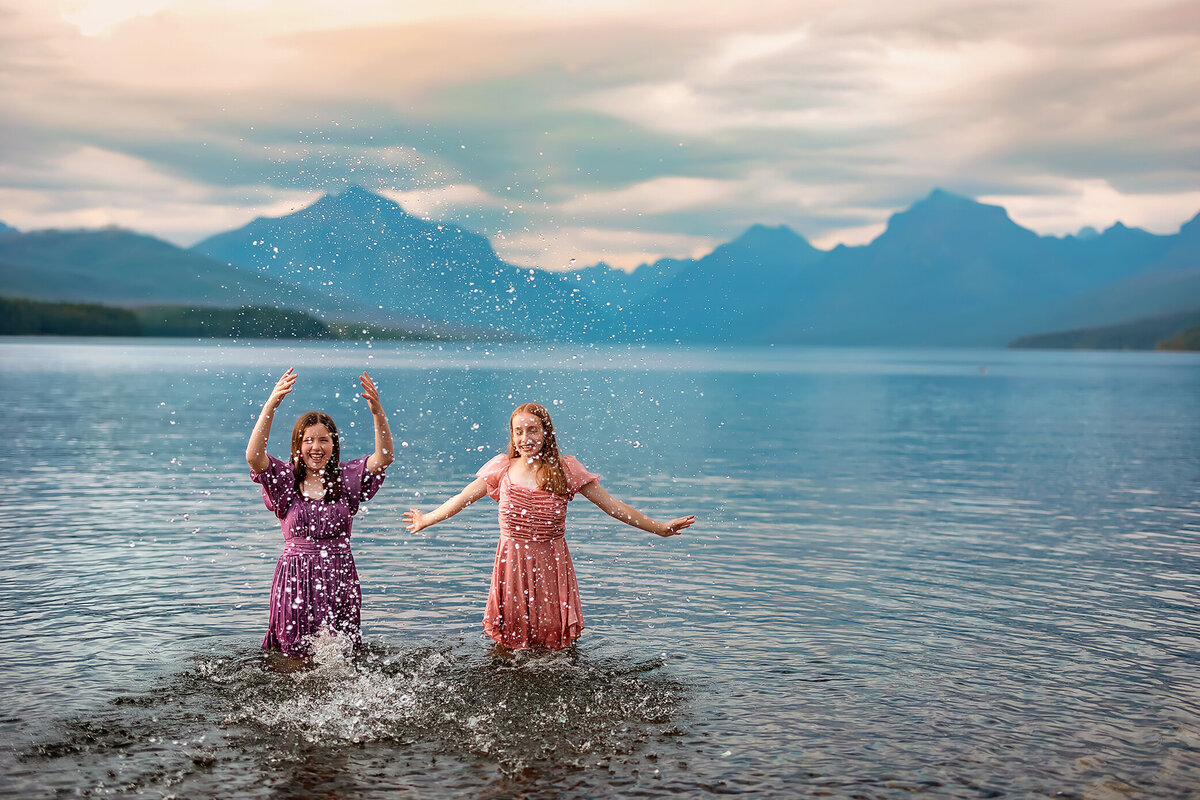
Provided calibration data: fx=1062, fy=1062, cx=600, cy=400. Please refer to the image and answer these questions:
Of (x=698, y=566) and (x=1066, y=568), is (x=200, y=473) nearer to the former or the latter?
(x=698, y=566)

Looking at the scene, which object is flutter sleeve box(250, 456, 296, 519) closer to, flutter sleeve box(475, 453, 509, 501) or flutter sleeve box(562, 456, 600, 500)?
flutter sleeve box(475, 453, 509, 501)

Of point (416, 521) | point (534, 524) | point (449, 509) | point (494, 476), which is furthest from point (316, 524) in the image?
point (534, 524)

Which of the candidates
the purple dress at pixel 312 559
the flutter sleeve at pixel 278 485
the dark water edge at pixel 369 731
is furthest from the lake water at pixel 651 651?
the flutter sleeve at pixel 278 485

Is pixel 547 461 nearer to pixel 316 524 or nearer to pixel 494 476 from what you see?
pixel 494 476

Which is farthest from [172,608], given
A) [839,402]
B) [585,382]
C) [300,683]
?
[585,382]

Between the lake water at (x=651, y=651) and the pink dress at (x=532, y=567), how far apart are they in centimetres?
48

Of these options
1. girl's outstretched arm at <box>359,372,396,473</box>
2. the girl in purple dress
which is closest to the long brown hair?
the girl in purple dress

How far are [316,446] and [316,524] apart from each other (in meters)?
0.80

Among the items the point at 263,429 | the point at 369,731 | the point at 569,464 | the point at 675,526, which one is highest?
the point at 263,429

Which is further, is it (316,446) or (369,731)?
(316,446)

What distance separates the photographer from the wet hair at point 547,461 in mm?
11117

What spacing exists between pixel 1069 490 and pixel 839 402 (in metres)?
48.9

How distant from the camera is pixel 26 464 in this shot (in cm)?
3081

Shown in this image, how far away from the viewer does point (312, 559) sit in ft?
35.7
